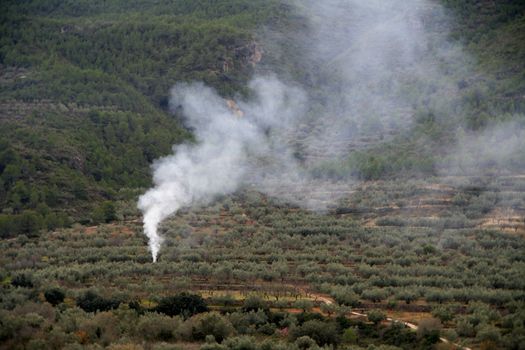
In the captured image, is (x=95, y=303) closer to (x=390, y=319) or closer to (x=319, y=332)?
(x=319, y=332)

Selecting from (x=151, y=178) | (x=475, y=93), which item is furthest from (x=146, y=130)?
(x=475, y=93)

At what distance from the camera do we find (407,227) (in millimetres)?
44562

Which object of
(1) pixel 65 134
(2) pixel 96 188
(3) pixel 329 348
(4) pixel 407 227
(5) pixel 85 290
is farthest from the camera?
(1) pixel 65 134

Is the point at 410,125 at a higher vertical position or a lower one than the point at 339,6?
lower

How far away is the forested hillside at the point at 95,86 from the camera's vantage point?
55.0m

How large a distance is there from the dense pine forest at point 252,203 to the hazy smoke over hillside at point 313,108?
61 centimetres

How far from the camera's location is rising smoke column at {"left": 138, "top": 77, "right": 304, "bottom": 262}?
175ft

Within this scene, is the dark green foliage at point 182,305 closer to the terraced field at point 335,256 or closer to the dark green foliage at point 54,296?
the terraced field at point 335,256

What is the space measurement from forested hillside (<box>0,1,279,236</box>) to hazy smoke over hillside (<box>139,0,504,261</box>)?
277cm

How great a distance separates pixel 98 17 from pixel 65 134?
3502 cm

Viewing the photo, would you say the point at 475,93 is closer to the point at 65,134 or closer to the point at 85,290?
the point at 65,134

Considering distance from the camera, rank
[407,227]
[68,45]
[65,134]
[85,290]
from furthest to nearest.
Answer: [68,45] < [65,134] < [407,227] < [85,290]

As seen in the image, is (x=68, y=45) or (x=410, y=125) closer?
(x=410, y=125)

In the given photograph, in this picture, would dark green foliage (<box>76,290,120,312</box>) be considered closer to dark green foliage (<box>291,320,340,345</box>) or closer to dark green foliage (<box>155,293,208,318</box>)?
dark green foliage (<box>155,293,208,318</box>)
